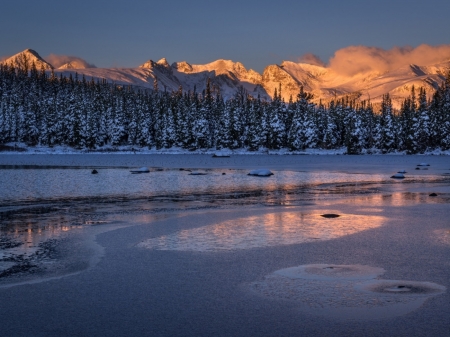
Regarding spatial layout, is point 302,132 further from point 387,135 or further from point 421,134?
point 421,134

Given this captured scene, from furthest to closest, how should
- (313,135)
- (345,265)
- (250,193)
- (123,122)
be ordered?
(123,122) < (313,135) < (250,193) < (345,265)

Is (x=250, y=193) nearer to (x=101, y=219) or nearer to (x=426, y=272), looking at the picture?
(x=101, y=219)

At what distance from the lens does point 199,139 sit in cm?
12425

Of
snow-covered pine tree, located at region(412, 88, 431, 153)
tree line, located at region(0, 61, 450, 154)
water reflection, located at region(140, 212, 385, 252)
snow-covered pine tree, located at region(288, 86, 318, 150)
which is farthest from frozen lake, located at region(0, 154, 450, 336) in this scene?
tree line, located at region(0, 61, 450, 154)

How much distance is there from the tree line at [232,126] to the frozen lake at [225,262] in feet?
306

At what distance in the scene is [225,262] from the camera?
1205 centimetres

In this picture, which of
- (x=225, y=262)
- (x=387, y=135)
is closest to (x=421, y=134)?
(x=387, y=135)

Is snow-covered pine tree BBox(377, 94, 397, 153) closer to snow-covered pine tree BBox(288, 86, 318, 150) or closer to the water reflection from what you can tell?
snow-covered pine tree BBox(288, 86, 318, 150)

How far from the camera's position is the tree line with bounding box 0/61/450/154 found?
375 ft

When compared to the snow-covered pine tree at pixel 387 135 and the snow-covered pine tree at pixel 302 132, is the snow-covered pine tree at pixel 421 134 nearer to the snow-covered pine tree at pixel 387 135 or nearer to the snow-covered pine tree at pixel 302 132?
the snow-covered pine tree at pixel 387 135

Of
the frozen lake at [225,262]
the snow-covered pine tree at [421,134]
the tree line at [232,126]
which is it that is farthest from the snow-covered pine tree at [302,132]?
the frozen lake at [225,262]

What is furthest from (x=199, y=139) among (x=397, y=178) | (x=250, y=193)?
(x=250, y=193)

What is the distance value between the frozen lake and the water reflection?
35 millimetres

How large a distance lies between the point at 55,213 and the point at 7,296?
37.8ft
